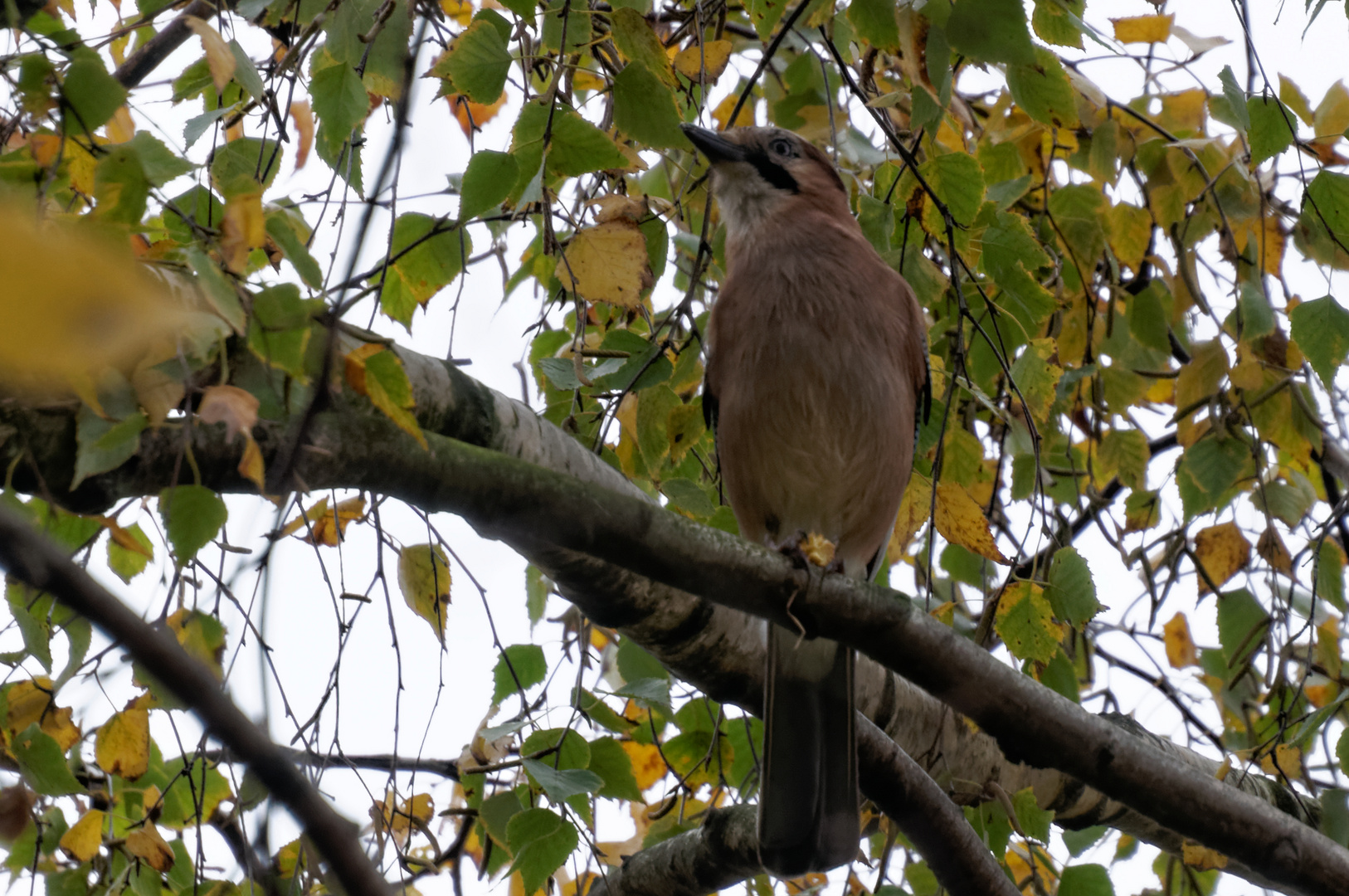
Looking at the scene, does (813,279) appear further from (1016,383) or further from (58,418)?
(58,418)

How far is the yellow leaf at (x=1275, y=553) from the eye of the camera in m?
3.24

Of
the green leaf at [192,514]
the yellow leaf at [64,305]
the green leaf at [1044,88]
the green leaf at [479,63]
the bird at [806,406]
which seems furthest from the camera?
the bird at [806,406]

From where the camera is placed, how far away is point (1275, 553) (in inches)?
128

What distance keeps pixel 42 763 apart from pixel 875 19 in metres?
2.08

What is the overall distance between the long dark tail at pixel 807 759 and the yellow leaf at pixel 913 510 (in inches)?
12.8

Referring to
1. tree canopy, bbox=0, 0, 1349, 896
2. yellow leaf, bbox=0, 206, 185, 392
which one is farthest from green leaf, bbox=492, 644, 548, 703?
yellow leaf, bbox=0, 206, 185, 392

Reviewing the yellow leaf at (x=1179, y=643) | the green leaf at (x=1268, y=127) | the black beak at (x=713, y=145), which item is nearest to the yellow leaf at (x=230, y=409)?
the green leaf at (x=1268, y=127)

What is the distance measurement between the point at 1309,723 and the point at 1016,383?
942 millimetres

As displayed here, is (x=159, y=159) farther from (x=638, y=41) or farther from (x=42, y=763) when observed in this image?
(x=42, y=763)

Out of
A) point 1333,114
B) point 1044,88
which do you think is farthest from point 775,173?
point 1333,114

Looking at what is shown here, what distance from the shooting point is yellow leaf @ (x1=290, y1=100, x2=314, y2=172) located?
3109 mm

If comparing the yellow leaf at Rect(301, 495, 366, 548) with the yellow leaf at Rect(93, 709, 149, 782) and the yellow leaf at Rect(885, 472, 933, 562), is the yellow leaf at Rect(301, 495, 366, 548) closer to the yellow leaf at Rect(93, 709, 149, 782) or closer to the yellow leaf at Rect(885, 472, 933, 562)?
the yellow leaf at Rect(93, 709, 149, 782)

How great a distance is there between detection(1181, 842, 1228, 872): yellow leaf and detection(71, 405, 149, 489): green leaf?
98.4 inches

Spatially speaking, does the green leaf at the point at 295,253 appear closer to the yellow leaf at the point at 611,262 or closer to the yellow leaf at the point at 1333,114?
the yellow leaf at the point at 611,262
